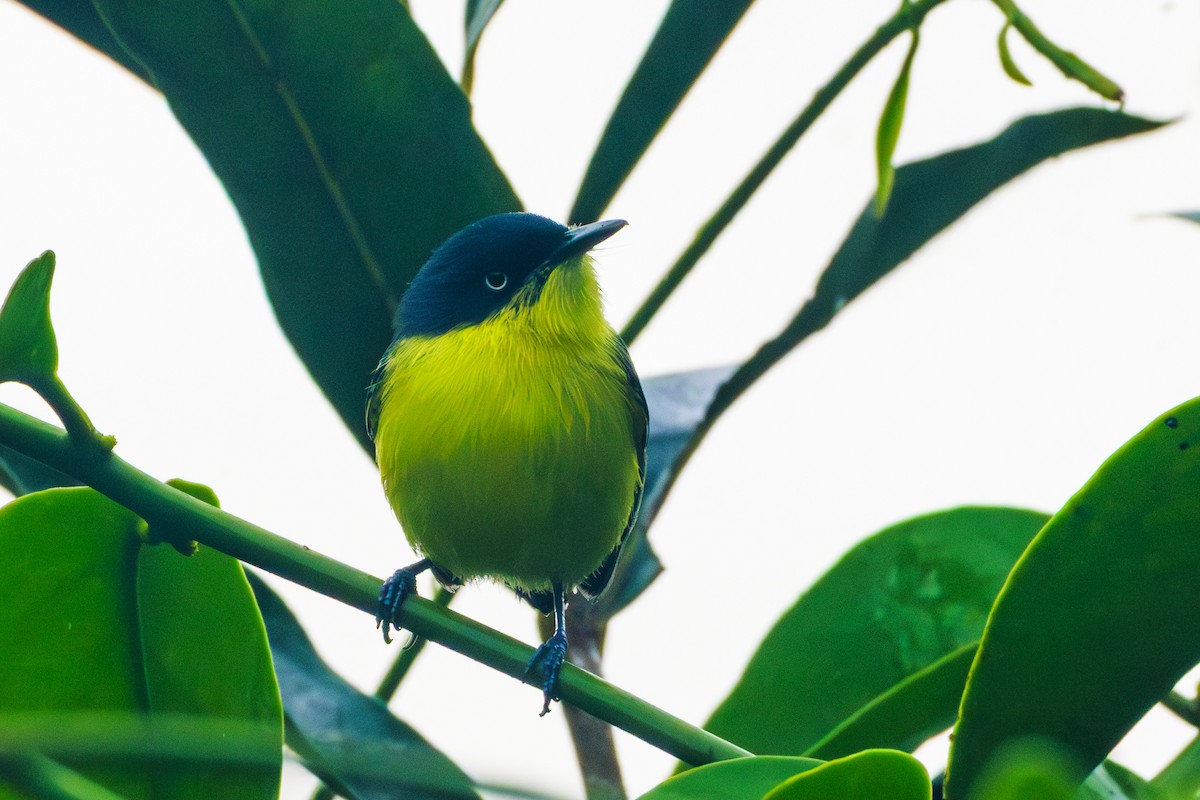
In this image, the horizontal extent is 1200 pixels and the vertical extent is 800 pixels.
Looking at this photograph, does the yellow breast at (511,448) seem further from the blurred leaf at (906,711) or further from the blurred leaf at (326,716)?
the blurred leaf at (906,711)

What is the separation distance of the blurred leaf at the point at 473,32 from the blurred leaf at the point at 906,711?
0.95 meters

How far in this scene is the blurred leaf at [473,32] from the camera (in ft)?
4.94

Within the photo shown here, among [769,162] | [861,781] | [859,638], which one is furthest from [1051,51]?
[861,781]

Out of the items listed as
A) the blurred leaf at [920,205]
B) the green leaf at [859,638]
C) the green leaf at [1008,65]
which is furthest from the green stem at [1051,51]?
the green leaf at [859,638]

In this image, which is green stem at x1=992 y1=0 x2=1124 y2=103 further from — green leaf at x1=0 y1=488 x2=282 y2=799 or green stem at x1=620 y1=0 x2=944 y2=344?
green leaf at x1=0 y1=488 x2=282 y2=799

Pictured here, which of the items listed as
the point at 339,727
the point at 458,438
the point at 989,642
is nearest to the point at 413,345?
the point at 458,438

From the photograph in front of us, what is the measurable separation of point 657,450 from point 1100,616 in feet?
2.78

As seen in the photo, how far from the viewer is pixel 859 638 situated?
1.24m

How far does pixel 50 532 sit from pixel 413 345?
0.85m

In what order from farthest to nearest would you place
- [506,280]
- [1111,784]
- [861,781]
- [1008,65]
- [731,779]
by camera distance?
[506,280] → [1008,65] → [1111,784] → [731,779] → [861,781]

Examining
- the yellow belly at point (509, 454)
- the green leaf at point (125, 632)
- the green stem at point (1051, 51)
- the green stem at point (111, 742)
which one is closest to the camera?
the green stem at point (111, 742)

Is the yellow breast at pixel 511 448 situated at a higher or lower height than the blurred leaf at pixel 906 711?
higher

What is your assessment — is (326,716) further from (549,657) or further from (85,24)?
(85,24)

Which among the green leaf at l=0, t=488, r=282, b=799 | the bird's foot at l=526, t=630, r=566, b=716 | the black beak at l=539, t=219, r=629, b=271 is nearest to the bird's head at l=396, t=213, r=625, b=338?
the black beak at l=539, t=219, r=629, b=271
